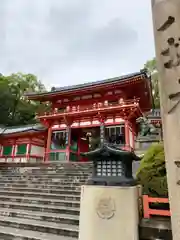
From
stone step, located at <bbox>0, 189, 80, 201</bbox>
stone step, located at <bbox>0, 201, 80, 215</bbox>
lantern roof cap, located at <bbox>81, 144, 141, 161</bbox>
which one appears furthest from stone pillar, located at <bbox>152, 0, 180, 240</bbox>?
stone step, located at <bbox>0, 189, 80, 201</bbox>

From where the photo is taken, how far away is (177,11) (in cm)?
250

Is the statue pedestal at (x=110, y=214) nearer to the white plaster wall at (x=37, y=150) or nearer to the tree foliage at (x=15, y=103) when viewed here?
the white plaster wall at (x=37, y=150)

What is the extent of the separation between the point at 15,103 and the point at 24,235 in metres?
31.1

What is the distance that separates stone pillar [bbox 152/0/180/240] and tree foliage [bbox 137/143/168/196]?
1890 mm

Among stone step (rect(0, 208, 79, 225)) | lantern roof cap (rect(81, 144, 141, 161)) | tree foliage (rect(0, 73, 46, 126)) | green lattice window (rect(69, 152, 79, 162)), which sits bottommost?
stone step (rect(0, 208, 79, 225))

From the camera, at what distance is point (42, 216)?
530 cm

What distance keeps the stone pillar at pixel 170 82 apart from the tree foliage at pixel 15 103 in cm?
3097

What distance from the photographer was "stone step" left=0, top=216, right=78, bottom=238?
4485 mm

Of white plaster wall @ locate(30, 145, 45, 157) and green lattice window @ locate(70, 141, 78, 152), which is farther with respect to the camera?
white plaster wall @ locate(30, 145, 45, 157)

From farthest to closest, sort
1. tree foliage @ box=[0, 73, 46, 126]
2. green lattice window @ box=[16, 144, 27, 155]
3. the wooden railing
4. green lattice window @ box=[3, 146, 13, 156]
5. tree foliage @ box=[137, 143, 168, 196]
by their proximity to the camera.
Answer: tree foliage @ box=[0, 73, 46, 126]
green lattice window @ box=[3, 146, 13, 156]
green lattice window @ box=[16, 144, 27, 155]
the wooden railing
tree foliage @ box=[137, 143, 168, 196]

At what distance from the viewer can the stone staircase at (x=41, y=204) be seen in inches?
183

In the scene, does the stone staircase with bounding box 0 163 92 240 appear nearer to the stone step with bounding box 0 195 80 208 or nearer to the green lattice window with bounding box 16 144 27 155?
the stone step with bounding box 0 195 80 208

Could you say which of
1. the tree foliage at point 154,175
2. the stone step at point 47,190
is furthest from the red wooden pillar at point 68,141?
the tree foliage at point 154,175

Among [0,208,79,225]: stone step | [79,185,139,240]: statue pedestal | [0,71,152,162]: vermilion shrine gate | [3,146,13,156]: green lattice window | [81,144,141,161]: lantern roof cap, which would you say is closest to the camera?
[79,185,139,240]: statue pedestal
